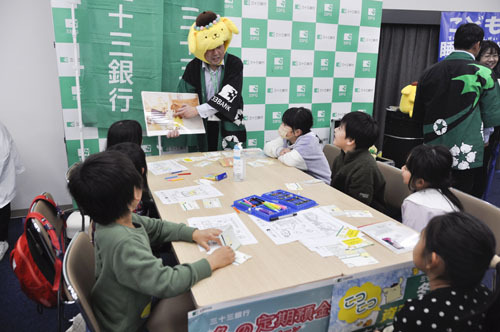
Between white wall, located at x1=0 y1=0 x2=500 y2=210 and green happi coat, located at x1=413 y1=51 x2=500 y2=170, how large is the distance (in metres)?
3.13

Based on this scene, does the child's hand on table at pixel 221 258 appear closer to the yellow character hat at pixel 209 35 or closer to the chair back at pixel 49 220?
the chair back at pixel 49 220

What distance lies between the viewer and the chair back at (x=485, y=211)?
1.44 meters

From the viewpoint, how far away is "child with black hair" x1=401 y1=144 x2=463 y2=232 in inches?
59.0

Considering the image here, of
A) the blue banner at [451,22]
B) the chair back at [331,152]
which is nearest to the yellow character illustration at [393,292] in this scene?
the chair back at [331,152]

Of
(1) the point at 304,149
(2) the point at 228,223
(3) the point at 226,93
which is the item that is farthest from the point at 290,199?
(3) the point at 226,93

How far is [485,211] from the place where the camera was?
1.49 metres

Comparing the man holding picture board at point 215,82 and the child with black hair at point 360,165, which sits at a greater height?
the man holding picture board at point 215,82

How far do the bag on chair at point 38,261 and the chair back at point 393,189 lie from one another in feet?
5.86

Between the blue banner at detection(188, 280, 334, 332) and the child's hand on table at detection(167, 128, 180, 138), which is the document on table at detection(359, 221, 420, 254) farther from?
the child's hand on table at detection(167, 128, 180, 138)

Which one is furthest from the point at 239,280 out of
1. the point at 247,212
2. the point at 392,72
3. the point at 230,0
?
the point at 392,72

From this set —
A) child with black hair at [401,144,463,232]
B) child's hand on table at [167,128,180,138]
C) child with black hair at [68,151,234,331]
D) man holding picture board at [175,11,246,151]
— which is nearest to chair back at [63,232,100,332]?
child with black hair at [68,151,234,331]

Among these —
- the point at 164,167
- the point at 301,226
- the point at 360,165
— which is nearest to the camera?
the point at 301,226

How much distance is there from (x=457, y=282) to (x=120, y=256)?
3.21 ft

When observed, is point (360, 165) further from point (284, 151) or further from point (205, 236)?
point (205, 236)
